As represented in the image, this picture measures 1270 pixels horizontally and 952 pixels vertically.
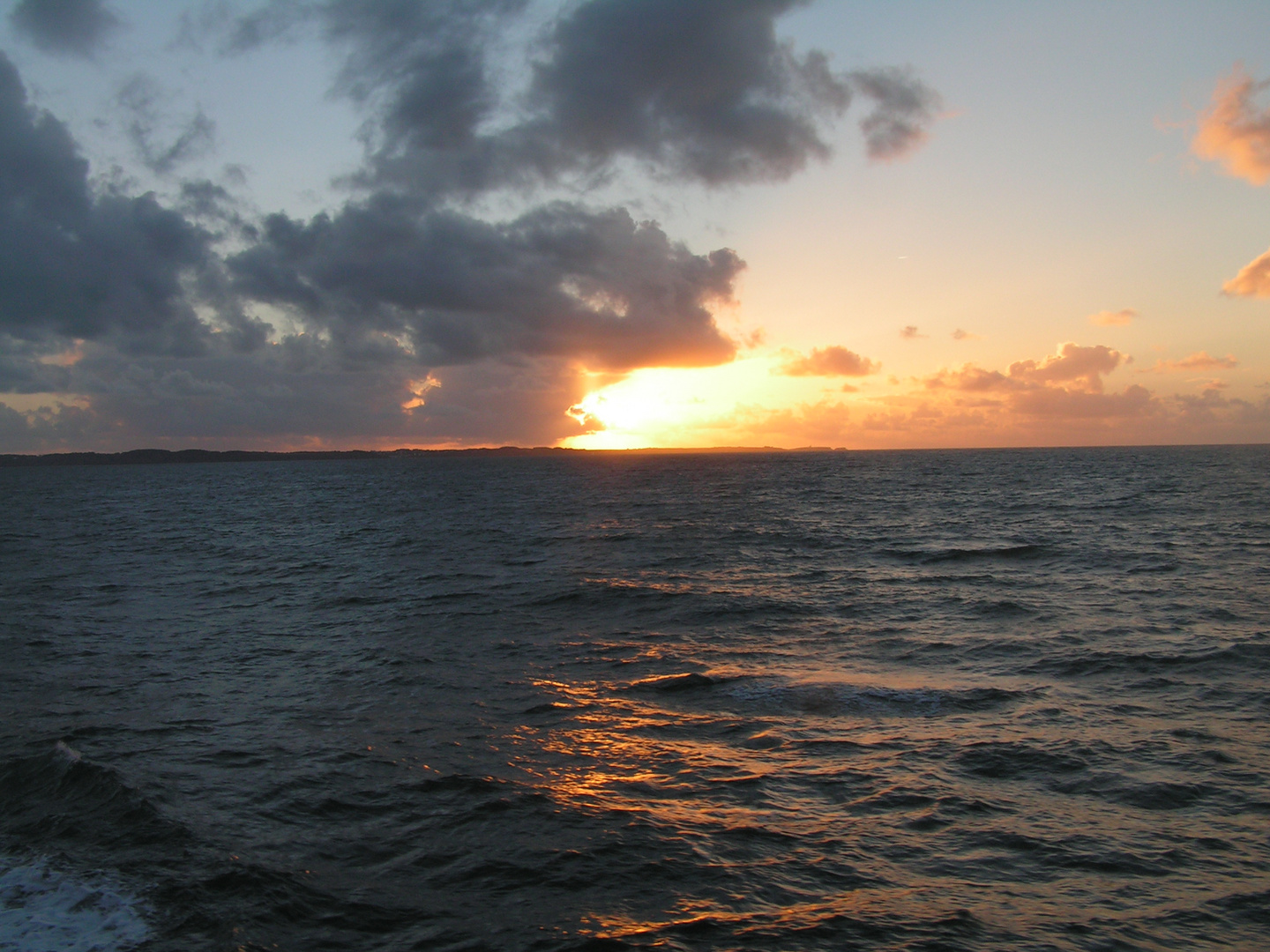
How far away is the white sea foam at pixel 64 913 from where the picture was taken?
25.3 feet

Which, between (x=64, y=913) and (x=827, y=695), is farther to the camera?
(x=827, y=695)


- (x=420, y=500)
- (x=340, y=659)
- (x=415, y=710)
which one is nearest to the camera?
(x=415, y=710)

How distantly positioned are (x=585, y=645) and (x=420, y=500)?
6917cm

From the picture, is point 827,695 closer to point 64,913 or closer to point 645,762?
point 645,762

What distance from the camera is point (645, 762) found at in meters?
12.6

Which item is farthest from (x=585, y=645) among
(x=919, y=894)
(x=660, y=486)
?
(x=660, y=486)

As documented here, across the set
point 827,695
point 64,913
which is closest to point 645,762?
point 827,695

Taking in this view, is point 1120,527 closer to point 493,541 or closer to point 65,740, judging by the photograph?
point 493,541

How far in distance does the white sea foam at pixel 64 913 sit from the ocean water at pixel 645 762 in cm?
4

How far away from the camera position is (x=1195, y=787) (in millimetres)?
11188

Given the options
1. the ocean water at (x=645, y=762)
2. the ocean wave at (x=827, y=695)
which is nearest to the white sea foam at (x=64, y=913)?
the ocean water at (x=645, y=762)

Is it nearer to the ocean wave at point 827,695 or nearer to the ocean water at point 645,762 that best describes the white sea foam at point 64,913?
the ocean water at point 645,762

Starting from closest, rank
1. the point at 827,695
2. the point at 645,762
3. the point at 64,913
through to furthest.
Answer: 1. the point at 64,913
2. the point at 645,762
3. the point at 827,695

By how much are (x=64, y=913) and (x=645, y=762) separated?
7730 mm
